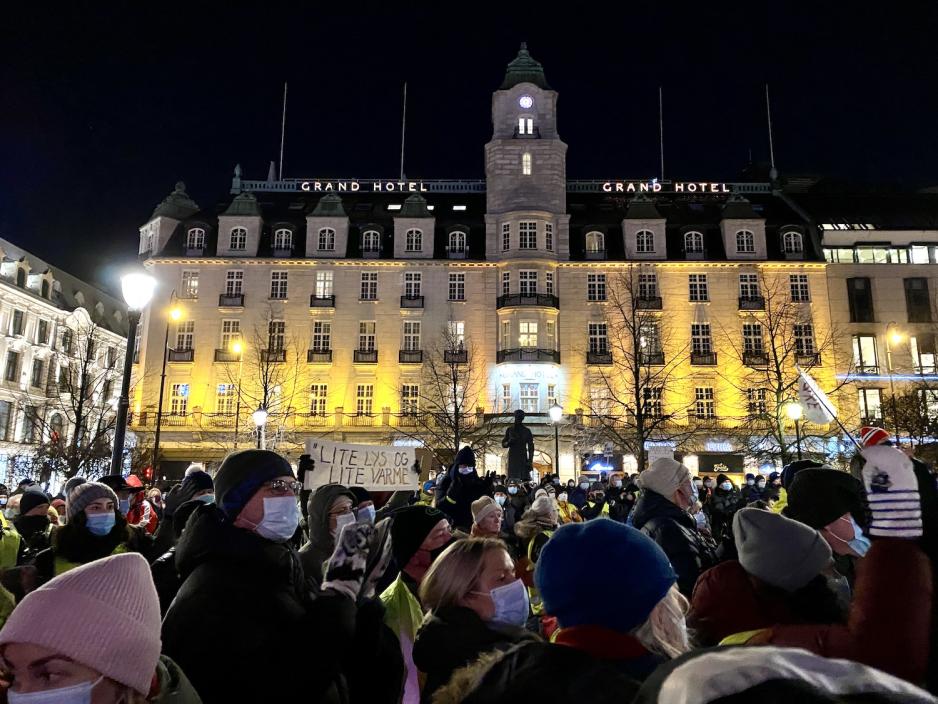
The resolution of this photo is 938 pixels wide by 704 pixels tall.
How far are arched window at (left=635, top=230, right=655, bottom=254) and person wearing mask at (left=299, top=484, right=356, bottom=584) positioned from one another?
168ft

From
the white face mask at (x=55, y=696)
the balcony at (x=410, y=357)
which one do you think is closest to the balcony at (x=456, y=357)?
the balcony at (x=410, y=357)

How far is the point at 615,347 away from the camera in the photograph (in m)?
50.2

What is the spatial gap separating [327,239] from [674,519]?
169 feet

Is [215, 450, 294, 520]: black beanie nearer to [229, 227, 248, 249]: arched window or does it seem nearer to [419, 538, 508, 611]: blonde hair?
[419, 538, 508, 611]: blonde hair

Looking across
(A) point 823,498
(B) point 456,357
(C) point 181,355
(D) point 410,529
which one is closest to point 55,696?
(D) point 410,529

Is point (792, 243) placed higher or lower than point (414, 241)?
lower

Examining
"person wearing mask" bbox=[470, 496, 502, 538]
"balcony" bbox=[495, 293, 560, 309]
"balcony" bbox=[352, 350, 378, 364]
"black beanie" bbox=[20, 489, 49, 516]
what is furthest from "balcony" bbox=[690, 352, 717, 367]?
"black beanie" bbox=[20, 489, 49, 516]

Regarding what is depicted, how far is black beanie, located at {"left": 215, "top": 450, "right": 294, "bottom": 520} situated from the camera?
3486mm

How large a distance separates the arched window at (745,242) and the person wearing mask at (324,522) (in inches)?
2120

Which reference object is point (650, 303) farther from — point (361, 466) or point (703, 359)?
point (361, 466)

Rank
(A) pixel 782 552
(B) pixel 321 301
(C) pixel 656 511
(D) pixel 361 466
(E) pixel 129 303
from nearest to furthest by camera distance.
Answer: (A) pixel 782 552 < (C) pixel 656 511 < (D) pixel 361 466 < (E) pixel 129 303 < (B) pixel 321 301

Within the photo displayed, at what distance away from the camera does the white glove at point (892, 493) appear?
6.87 ft

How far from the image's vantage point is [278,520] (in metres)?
3.49

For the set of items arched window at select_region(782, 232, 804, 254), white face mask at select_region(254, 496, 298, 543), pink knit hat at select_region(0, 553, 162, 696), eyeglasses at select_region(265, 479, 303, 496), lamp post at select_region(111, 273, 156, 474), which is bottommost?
pink knit hat at select_region(0, 553, 162, 696)
